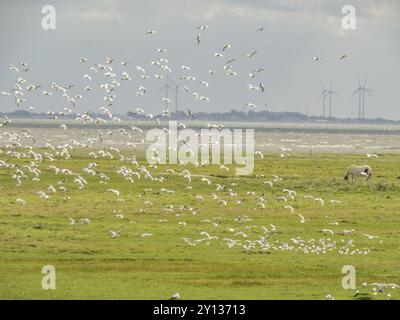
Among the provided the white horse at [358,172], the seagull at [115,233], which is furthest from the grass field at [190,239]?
the white horse at [358,172]

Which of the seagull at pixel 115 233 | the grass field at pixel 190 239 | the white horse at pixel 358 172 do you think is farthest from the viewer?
the white horse at pixel 358 172

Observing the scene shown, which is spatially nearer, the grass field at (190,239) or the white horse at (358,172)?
the grass field at (190,239)

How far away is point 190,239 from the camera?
36562 mm

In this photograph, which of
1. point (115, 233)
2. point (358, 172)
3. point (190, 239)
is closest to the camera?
point (190, 239)

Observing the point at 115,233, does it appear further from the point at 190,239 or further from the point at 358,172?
the point at 358,172

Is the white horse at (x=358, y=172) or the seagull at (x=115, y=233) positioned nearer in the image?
the seagull at (x=115, y=233)

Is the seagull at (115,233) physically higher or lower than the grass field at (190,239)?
higher

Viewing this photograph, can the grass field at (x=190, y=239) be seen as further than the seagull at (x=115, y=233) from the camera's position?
No

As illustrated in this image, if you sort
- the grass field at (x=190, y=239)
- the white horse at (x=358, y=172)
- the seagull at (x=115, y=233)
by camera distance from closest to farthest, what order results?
the grass field at (x=190, y=239)
the seagull at (x=115, y=233)
the white horse at (x=358, y=172)

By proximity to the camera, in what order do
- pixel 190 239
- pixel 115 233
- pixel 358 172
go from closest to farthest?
pixel 190 239 → pixel 115 233 → pixel 358 172

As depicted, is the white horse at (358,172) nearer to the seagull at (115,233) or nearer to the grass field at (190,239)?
the grass field at (190,239)

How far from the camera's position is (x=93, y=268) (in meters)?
31.2

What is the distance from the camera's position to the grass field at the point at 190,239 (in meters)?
28.6

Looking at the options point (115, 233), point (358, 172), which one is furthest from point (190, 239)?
point (358, 172)
